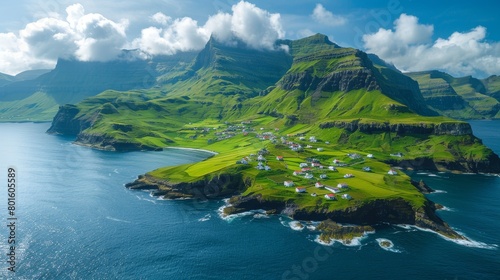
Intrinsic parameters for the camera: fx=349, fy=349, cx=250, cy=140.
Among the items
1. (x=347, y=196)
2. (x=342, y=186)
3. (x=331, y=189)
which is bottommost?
(x=347, y=196)

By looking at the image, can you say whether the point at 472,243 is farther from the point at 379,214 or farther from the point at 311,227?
the point at 311,227

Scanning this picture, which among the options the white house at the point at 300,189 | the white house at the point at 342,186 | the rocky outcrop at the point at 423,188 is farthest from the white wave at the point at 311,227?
the rocky outcrop at the point at 423,188

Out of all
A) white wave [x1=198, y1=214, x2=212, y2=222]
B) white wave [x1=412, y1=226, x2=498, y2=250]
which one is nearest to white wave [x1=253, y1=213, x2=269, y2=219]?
white wave [x1=198, y1=214, x2=212, y2=222]

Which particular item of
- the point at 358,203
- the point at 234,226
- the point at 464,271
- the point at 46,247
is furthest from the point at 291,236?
the point at 46,247

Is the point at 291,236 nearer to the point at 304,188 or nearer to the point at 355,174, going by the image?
the point at 304,188

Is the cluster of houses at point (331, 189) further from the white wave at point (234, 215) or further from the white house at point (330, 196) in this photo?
the white wave at point (234, 215)

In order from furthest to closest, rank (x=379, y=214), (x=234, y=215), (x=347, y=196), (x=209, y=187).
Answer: (x=209, y=187) < (x=234, y=215) < (x=347, y=196) < (x=379, y=214)

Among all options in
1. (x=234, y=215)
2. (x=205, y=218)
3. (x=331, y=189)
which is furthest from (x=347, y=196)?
(x=205, y=218)

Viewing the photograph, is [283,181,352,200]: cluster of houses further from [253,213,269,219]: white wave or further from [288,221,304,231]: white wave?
[253,213,269,219]: white wave

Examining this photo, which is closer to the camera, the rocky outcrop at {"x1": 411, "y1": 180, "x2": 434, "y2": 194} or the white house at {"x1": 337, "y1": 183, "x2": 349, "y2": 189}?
the white house at {"x1": 337, "y1": 183, "x2": 349, "y2": 189}
